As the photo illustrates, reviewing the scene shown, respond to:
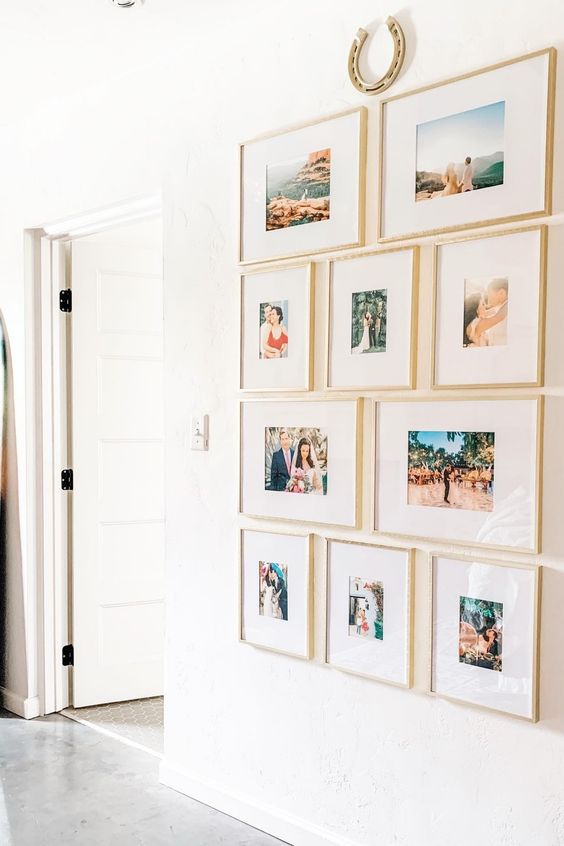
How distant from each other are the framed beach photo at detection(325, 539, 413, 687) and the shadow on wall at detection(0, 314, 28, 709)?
174 centimetres

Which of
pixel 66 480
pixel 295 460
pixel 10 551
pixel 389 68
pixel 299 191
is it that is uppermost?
pixel 389 68

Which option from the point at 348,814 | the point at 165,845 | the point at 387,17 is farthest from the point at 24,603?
the point at 387,17

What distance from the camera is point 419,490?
6.97ft

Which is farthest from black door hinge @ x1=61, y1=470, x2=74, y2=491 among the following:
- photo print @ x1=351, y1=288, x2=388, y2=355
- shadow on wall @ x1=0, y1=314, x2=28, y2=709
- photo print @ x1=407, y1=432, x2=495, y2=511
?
photo print @ x1=407, y1=432, x2=495, y2=511

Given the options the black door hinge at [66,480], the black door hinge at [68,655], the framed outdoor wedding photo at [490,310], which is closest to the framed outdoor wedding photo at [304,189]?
the framed outdoor wedding photo at [490,310]

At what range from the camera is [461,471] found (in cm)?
204

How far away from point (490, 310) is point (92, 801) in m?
2.07

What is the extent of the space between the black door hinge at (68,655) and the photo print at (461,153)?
250 cm

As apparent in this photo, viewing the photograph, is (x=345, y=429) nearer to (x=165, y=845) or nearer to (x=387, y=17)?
(x=387, y=17)

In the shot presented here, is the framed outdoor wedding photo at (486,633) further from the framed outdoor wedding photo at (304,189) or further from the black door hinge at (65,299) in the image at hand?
the black door hinge at (65,299)

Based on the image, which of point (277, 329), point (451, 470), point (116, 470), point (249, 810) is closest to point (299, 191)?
point (277, 329)

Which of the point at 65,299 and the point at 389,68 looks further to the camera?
the point at 65,299

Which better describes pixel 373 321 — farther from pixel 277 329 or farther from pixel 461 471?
pixel 461 471

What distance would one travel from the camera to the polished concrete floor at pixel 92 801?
2484 mm
